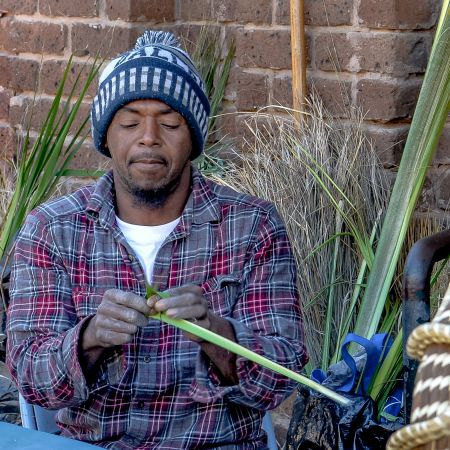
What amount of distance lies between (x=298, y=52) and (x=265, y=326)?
143 cm

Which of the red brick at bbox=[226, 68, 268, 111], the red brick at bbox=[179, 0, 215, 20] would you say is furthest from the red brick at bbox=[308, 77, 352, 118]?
the red brick at bbox=[179, 0, 215, 20]

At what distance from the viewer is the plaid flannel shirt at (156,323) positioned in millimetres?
2203

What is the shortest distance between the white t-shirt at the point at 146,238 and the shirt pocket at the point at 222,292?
137 mm

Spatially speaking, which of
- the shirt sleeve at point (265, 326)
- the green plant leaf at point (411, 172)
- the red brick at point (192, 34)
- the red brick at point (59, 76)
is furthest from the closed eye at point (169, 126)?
the red brick at point (59, 76)

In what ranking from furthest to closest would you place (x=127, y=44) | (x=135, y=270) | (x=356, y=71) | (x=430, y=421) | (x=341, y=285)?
1. (x=127, y=44)
2. (x=356, y=71)
3. (x=341, y=285)
4. (x=135, y=270)
5. (x=430, y=421)

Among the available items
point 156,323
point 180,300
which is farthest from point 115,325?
point 156,323

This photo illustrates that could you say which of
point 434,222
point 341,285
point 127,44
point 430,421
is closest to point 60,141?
point 127,44

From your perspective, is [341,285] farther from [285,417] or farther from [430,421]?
[430,421]

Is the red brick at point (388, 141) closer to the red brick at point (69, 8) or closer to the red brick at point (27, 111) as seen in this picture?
the red brick at point (69, 8)

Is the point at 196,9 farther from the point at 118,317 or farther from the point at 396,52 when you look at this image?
the point at 118,317

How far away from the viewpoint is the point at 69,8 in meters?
4.07

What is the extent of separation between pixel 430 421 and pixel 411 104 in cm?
244

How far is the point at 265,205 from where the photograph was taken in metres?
2.40

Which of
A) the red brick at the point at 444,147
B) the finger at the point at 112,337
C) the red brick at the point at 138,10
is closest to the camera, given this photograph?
the finger at the point at 112,337
